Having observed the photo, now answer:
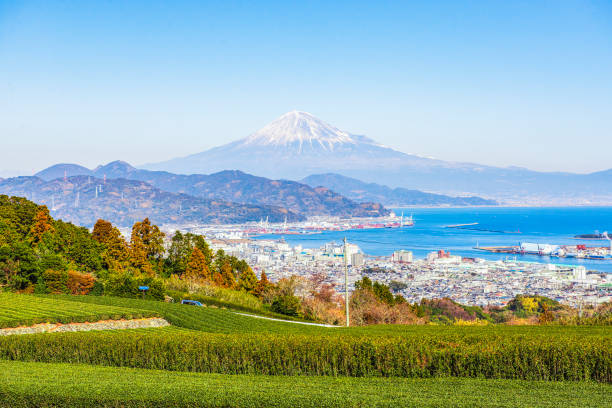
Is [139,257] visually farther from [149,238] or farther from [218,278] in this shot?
[218,278]

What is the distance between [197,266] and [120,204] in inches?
3020

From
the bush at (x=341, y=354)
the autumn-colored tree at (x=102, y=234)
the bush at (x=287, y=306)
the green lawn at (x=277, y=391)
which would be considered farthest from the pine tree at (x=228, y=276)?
the green lawn at (x=277, y=391)

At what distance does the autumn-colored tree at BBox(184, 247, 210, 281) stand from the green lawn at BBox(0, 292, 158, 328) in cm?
1594

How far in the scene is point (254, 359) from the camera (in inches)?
368

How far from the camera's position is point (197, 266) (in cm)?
3688

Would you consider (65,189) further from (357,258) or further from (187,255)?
(187,255)

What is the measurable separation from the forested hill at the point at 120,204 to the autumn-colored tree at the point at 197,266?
65.0 meters

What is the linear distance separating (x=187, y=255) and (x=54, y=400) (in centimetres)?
3100

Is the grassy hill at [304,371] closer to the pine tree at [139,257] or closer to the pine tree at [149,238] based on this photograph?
the pine tree at [139,257]

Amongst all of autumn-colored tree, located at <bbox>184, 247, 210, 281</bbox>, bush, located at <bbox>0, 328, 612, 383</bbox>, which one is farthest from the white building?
bush, located at <bbox>0, 328, 612, 383</bbox>

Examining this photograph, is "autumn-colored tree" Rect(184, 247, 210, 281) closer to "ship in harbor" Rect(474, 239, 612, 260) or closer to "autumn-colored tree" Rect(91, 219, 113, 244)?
"autumn-colored tree" Rect(91, 219, 113, 244)

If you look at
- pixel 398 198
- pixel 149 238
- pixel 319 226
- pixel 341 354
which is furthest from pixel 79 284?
pixel 398 198

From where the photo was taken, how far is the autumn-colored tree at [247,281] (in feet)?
125

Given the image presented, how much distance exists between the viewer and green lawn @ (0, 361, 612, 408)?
6.59 metres
